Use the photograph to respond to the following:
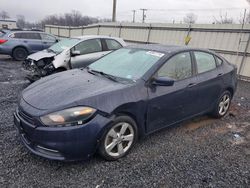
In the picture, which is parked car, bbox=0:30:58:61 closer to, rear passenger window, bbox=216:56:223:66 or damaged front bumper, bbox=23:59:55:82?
damaged front bumper, bbox=23:59:55:82

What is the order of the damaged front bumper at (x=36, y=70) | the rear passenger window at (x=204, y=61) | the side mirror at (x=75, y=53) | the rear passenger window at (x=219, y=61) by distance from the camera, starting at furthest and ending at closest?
the side mirror at (x=75, y=53), the damaged front bumper at (x=36, y=70), the rear passenger window at (x=219, y=61), the rear passenger window at (x=204, y=61)

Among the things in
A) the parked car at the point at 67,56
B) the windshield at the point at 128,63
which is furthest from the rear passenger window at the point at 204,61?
the parked car at the point at 67,56

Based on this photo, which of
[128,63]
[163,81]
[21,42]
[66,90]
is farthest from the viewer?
[21,42]

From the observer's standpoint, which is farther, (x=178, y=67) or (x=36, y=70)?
(x=36, y=70)

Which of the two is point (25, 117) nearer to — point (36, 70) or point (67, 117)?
point (67, 117)

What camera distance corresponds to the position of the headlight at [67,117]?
8.48 ft

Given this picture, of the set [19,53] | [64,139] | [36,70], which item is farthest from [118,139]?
[19,53]

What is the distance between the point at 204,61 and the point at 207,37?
607 centimetres

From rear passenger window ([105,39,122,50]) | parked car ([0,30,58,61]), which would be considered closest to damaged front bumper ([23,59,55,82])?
rear passenger window ([105,39,122,50])

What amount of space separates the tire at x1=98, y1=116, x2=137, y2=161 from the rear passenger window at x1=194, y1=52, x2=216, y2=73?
1755mm

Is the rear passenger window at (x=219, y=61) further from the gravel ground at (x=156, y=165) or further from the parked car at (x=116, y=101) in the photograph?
the gravel ground at (x=156, y=165)

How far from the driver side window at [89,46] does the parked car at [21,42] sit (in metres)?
5.90

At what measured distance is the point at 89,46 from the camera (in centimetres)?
705

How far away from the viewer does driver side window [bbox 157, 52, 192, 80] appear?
3.48m
